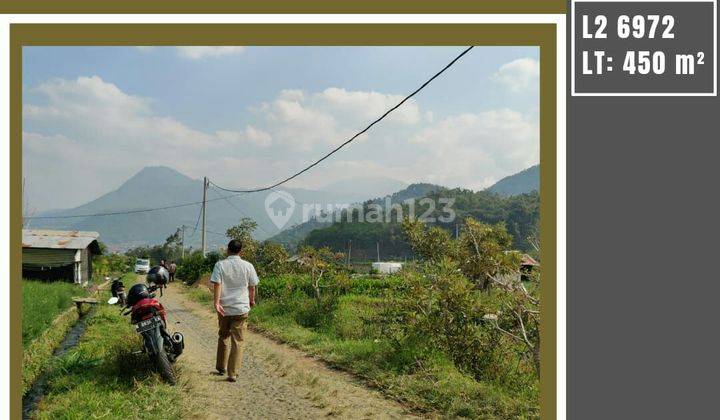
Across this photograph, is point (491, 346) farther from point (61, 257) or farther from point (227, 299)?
point (61, 257)

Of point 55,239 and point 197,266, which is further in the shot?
point 197,266

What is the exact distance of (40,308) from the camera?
13.2m

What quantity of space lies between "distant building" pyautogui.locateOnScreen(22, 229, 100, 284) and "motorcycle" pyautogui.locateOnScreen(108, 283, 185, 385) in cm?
2099

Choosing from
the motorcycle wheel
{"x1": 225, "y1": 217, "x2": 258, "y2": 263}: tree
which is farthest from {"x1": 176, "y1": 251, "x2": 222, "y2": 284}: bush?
the motorcycle wheel

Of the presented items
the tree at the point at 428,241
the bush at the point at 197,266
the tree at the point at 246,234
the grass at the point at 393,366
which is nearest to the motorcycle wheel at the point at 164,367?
the grass at the point at 393,366

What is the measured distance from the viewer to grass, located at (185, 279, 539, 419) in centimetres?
525

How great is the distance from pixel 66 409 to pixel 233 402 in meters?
1.56

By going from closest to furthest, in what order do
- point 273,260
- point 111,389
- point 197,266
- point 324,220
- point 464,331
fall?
point 111,389 → point 464,331 → point 273,260 → point 197,266 → point 324,220

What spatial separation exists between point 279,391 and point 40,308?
33.2 feet

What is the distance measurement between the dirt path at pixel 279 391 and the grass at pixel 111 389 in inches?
12.8

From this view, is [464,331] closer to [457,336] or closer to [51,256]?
[457,336]

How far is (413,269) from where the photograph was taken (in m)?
8.07

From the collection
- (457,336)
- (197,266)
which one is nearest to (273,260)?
(457,336)

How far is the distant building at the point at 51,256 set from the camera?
2414cm
